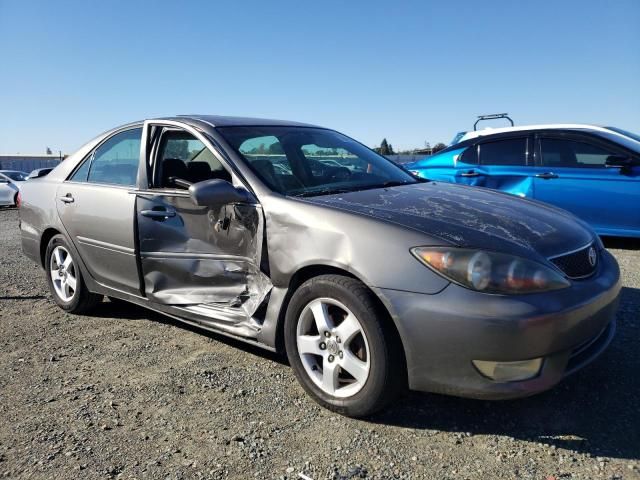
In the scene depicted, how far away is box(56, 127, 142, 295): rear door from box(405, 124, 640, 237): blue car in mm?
3146

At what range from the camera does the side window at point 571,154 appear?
650cm

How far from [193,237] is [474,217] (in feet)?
5.60

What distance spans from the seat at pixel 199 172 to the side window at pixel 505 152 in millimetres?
4719

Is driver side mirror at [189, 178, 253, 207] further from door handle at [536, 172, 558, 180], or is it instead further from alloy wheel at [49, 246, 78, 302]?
door handle at [536, 172, 558, 180]

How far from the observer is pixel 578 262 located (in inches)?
105

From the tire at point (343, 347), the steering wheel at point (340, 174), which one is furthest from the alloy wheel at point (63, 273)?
the tire at point (343, 347)

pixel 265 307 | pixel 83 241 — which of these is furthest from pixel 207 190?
pixel 83 241

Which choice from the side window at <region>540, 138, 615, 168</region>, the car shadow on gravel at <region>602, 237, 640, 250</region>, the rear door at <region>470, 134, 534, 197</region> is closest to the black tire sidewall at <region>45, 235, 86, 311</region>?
the rear door at <region>470, 134, 534, 197</region>

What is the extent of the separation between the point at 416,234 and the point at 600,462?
1239 mm

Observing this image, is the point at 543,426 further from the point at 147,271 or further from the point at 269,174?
the point at 147,271

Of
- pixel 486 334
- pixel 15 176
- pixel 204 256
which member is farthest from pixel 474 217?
pixel 15 176

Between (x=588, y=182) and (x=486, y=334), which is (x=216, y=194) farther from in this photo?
(x=588, y=182)

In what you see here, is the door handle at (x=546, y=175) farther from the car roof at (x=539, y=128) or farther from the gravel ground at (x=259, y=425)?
the gravel ground at (x=259, y=425)

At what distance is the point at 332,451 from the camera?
241 centimetres
